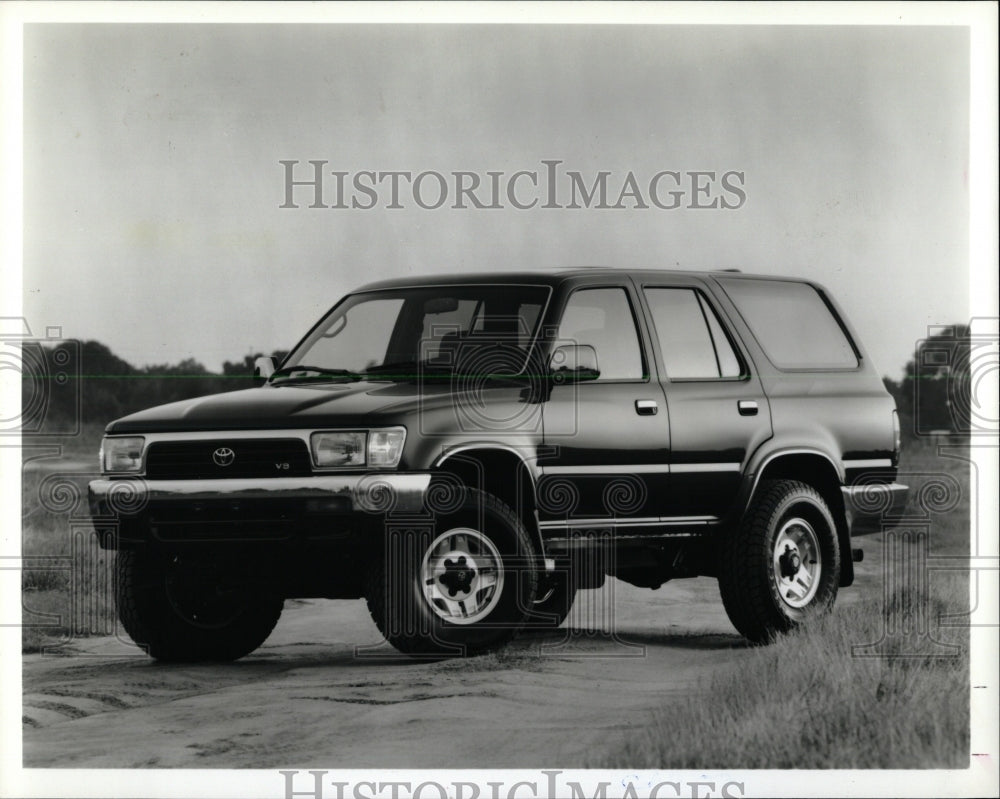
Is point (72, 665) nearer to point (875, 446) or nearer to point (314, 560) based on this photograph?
point (314, 560)

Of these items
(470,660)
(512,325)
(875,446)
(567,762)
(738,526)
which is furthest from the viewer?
(875,446)

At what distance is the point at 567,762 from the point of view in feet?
25.2

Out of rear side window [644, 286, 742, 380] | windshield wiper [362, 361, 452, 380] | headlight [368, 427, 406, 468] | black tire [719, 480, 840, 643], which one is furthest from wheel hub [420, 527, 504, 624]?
black tire [719, 480, 840, 643]

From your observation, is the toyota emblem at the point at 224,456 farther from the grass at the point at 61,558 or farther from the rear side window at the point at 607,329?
the rear side window at the point at 607,329

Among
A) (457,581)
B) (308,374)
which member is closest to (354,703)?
(457,581)

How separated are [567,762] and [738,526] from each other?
7.74 feet

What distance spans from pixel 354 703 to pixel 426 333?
2293 millimetres

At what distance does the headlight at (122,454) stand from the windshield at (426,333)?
117 cm

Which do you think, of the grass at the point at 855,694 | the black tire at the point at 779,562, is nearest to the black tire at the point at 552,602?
the grass at the point at 855,694

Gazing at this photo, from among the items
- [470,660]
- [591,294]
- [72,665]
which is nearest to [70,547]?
[72,665]

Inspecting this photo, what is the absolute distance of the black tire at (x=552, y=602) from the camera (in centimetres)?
871

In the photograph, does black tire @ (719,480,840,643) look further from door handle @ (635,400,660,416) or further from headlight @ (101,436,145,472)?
headlight @ (101,436,145,472)

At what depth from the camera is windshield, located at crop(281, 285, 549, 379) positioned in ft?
28.8

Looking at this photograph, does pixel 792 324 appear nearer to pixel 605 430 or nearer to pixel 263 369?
pixel 605 430
